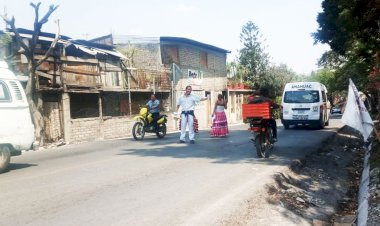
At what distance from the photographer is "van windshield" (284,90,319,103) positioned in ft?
62.3

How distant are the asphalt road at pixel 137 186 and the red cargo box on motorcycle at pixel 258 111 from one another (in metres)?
1.05

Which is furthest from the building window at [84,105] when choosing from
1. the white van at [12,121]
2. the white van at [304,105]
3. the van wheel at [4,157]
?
the van wheel at [4,157]

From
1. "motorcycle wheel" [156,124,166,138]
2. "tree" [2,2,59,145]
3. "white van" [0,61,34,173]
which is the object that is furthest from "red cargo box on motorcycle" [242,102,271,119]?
"tree" [2,2,59,145]

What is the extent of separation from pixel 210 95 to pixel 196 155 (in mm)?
23651

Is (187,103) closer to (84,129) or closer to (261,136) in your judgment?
(261,136)

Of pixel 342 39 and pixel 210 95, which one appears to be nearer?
pixel 342 39

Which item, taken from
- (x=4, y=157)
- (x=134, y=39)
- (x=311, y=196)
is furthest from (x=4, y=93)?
(x=134, y=39)

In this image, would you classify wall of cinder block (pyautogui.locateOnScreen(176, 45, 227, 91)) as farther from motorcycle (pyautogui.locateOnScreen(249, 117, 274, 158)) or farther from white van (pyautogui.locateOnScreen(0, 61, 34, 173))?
white van (pyautogui.locateOnScreen(0, 61, 34, 173))

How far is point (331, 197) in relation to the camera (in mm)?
7242

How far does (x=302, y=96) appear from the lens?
1923cm

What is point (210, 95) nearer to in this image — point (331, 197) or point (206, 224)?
point (331, 197)

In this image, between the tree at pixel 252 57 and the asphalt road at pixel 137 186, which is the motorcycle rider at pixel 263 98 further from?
the tree at pixel 252 57

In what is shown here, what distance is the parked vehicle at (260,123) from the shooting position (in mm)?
9418

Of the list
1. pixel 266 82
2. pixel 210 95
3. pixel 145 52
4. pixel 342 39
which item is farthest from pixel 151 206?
pixel 266 82
